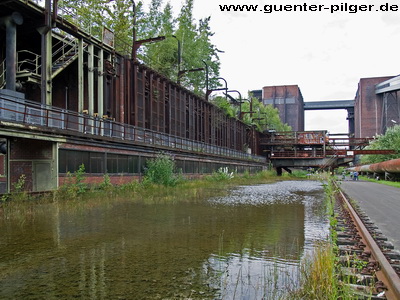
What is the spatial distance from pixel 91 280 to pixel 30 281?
736 mm

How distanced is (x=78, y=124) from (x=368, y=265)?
52.5ft

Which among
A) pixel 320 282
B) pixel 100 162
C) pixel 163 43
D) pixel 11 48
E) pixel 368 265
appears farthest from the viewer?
pixel 163 43

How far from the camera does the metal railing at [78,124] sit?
14.6 metres

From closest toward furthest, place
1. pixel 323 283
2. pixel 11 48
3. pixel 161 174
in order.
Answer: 1. pixel 323 283
2. pixel 11 48
3. pixel 161 174

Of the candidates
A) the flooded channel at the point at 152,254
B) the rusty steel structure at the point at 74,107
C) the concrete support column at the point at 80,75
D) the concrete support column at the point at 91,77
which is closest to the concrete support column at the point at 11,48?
the rusty steel structure at the point at 74,107

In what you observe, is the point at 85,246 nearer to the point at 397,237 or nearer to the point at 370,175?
the point at 397,237

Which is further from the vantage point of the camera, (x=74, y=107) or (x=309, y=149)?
(x=309, y=149)

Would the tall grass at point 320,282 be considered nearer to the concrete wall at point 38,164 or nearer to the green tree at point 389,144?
the concrete wall at point 38,164

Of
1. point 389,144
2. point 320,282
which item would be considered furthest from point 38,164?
point 389,144

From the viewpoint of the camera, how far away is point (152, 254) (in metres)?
5.80

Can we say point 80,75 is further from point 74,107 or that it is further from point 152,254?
point 152,254

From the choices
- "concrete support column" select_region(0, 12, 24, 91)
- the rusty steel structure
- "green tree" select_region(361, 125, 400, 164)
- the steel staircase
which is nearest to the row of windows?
the rusty steel structure

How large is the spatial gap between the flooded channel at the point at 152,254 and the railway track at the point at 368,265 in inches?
24.9

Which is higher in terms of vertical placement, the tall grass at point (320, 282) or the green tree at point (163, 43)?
the green tree at point (163, 43)
